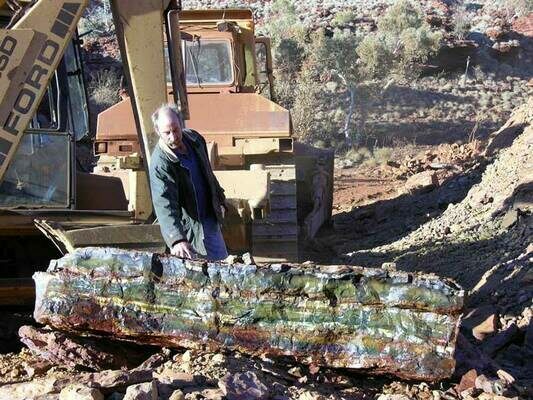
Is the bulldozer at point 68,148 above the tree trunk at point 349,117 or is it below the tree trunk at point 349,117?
above

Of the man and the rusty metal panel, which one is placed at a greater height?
the man

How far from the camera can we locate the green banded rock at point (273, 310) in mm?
4512

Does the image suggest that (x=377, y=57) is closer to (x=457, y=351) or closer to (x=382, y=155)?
(x=382, y=155)

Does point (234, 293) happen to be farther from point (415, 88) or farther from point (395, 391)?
point (415, 88)

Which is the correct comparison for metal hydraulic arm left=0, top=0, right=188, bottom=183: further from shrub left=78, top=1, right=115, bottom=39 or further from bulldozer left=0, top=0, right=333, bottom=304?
shrub left=78, top=1, right=115, bottom=39

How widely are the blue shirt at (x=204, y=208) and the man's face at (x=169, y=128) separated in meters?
0.16

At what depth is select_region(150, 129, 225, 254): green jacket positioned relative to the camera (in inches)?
205

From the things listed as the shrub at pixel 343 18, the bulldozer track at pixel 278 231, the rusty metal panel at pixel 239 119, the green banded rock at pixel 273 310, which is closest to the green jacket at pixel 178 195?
the green banded rock at pixel 273 310

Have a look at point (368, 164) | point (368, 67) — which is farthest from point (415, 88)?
point (368, 164)

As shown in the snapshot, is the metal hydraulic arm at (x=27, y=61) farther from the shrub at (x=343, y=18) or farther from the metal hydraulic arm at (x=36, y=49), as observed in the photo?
the shrub at (x=343, y=18)

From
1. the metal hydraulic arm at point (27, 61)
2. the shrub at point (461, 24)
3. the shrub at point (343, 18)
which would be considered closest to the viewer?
the metal hydraulic arm at point (27, 61)

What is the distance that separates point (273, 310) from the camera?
4.59 metres

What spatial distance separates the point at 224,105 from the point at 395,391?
623 cm

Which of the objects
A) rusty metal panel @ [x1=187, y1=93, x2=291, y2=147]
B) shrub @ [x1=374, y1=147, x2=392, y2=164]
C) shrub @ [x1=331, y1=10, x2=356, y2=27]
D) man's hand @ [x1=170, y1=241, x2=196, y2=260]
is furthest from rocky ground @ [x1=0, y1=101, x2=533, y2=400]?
shrub @ [x1=331, y1=10, x2=356, y2=27]
